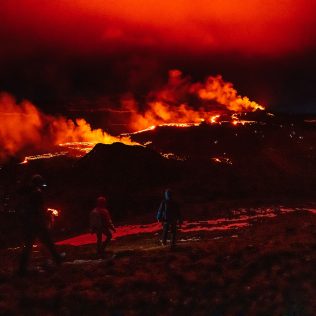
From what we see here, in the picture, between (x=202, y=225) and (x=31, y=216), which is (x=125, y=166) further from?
(x=31, y=216)

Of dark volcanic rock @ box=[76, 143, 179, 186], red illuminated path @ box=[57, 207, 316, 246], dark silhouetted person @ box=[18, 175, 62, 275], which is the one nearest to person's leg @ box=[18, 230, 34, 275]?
dark silhouetted person @ box=[18, 175, 62, 275]

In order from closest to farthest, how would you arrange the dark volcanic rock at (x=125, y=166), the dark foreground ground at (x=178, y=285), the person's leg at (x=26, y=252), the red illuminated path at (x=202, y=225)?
the dark foreground ground at (x=178, y=285) < the person's leg at (x=26, y=252) < the red illuminated path at (x=202, y=225) < the dark volcanic rock at (x=125, y=166)

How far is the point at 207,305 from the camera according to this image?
9.48 meters

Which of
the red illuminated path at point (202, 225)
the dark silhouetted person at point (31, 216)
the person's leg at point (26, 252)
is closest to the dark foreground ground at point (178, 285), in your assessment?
the person's leg at point (26, 252)

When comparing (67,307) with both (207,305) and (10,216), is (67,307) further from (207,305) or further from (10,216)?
(10,216)

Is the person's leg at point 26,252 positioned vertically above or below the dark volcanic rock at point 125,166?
below

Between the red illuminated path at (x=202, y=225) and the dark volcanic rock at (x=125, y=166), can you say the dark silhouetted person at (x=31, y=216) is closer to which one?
the red illuminated path at (x=202, y=225)

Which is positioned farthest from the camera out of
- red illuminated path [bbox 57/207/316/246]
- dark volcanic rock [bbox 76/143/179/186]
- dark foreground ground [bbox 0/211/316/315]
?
dark volcanic rock [bbox 76/143/179/186]

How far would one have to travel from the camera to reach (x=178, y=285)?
1043cm

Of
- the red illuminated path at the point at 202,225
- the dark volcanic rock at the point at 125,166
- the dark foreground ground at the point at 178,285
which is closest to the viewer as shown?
the dark foreground ground at the point at 178,285

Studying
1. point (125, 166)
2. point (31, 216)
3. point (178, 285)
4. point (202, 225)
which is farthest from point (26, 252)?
point (125, 166)

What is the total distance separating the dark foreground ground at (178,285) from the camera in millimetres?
9383

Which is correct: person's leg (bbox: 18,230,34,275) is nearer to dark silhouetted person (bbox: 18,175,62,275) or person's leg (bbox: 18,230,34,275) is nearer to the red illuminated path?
dark silhouetted person (bbox: 18,175,62,275)

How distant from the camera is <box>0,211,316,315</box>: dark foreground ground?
938cm
